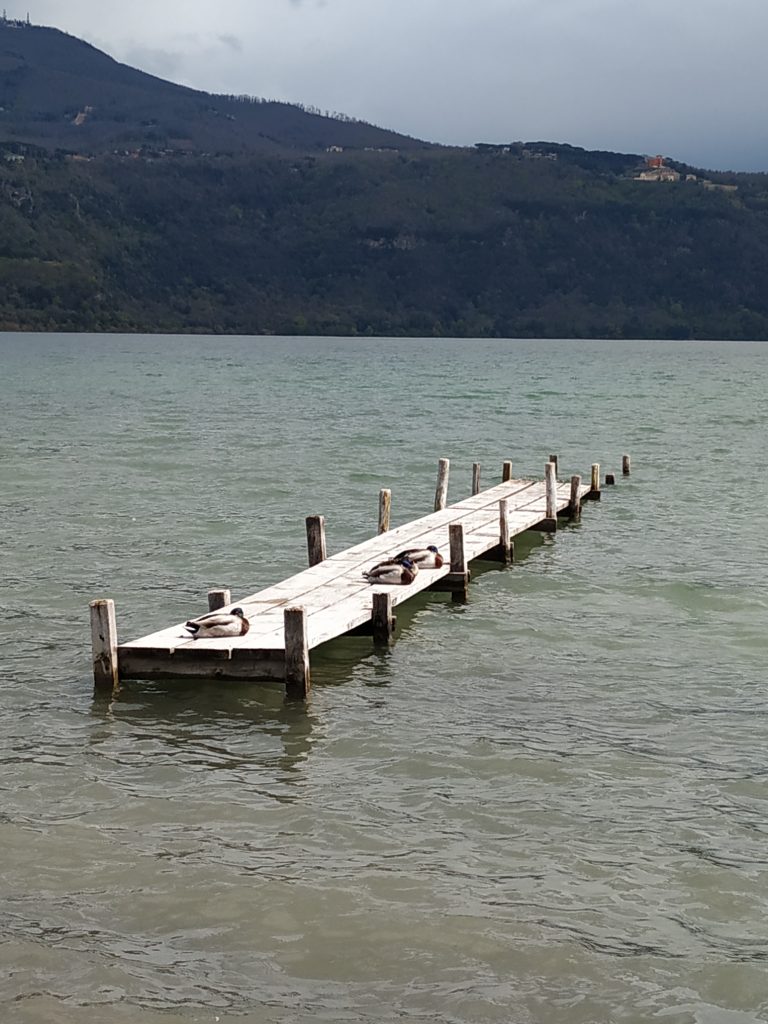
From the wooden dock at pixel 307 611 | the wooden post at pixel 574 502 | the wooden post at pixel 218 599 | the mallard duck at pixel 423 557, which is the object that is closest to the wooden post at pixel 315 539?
the wooden dock at pixel 307 611

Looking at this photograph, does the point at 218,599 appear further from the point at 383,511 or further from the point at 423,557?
the point at 383,511

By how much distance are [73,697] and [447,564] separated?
7406 mm

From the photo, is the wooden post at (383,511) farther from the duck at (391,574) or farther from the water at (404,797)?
the duck at (391,574)

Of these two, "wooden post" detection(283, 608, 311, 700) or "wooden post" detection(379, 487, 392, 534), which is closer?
"wooden post" detection(283, 608, 311, 700)

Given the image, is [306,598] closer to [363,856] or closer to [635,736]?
[635,736]

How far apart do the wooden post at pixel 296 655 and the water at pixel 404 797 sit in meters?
0.29

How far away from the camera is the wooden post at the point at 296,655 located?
15.3 metres

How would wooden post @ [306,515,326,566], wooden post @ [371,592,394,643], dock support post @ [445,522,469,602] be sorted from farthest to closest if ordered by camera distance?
wooden post @ [306,515,326,566] < dock support post @ [445,522,469,602] < wooden post @ [371,592,394,643]

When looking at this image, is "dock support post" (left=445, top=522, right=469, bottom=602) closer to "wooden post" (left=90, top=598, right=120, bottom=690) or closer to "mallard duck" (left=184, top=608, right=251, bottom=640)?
"mallard duck" (left=184, top=608, right=251, bottom=640)

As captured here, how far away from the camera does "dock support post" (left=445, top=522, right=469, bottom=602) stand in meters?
21.5

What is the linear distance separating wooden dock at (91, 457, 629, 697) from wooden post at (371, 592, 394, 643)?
1 cm

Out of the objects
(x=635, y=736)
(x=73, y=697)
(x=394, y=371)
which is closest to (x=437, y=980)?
(x=635, y=736)

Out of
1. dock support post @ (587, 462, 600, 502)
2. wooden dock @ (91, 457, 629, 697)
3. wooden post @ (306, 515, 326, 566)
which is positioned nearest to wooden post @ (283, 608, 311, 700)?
wooden dock @ (91, 457, 629, 697)

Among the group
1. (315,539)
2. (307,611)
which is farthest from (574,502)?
(307,611)
